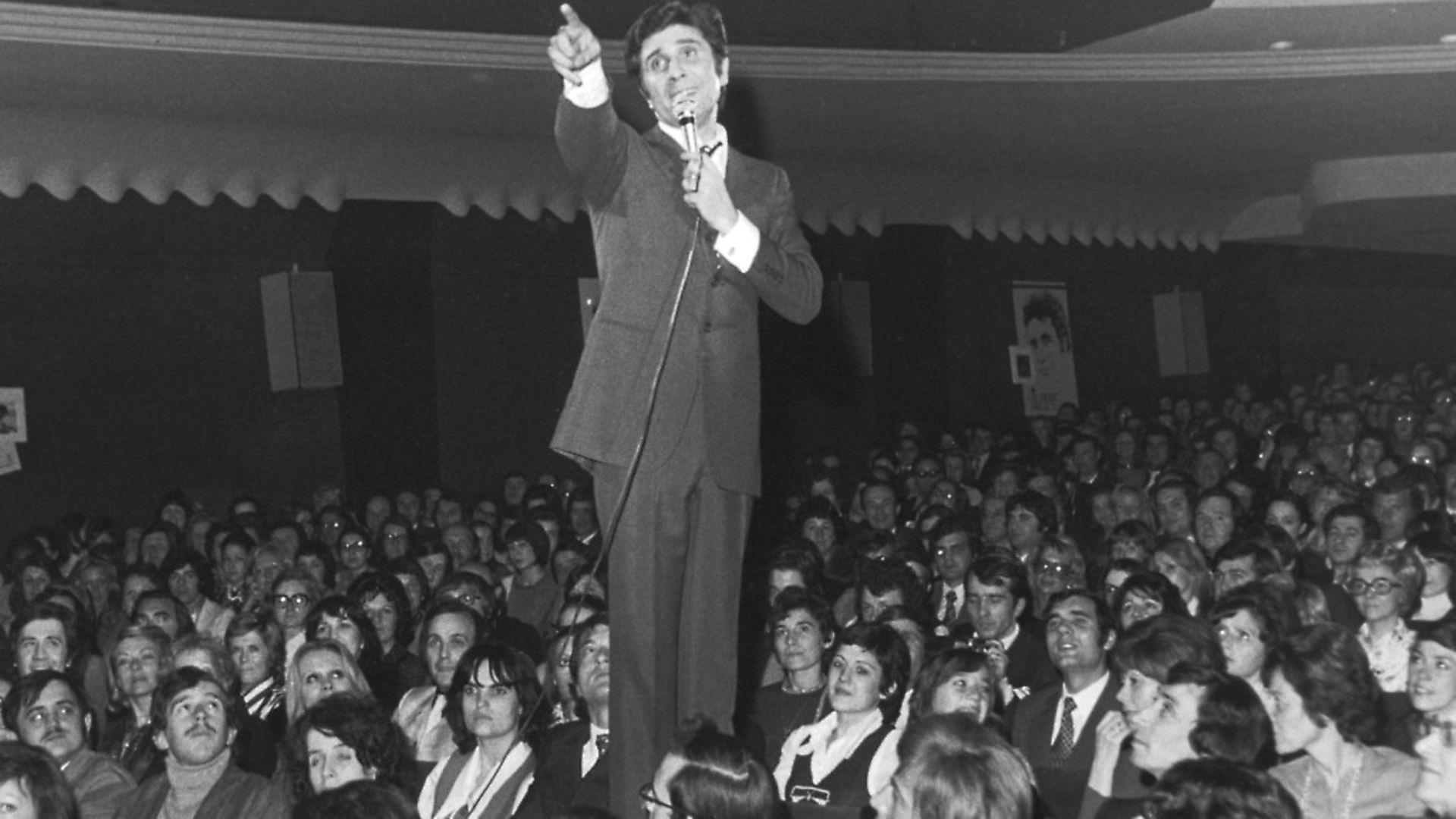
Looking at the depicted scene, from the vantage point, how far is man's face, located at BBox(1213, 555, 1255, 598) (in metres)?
5.02

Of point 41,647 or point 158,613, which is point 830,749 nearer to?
point 41,647

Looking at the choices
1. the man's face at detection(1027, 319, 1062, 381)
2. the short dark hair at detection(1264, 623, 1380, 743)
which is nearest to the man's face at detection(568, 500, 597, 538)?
the short dark hair at detection(1264, 623, 1380, 743)

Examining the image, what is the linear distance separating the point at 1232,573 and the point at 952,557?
127 centimetres

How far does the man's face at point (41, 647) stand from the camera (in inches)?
208

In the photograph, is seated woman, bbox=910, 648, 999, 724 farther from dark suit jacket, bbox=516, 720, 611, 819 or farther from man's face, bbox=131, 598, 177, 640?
man's face, bbox=131, 598, 177, 640

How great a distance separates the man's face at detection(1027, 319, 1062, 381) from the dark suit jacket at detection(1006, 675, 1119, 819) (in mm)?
Result: 8868

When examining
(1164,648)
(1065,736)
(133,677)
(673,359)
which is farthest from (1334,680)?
(133,677)

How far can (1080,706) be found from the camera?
13.3ft

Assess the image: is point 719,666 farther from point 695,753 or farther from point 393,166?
point 393,166

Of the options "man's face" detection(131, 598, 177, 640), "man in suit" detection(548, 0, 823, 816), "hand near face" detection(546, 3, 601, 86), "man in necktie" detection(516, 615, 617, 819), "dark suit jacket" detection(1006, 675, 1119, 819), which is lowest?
"dark suit jacket" detection(1006, 675, 1119, 819)

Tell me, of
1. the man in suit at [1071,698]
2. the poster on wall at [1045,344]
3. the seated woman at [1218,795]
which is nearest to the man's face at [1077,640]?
the man in suit at [1071,698]

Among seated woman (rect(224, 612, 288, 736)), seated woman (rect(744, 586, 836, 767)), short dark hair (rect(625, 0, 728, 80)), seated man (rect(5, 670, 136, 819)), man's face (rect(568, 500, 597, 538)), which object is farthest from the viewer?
man's face (rect(568, 500, 597, 538))

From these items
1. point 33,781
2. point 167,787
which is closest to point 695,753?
point 33,781

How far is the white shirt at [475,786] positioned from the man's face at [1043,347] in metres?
9.32
